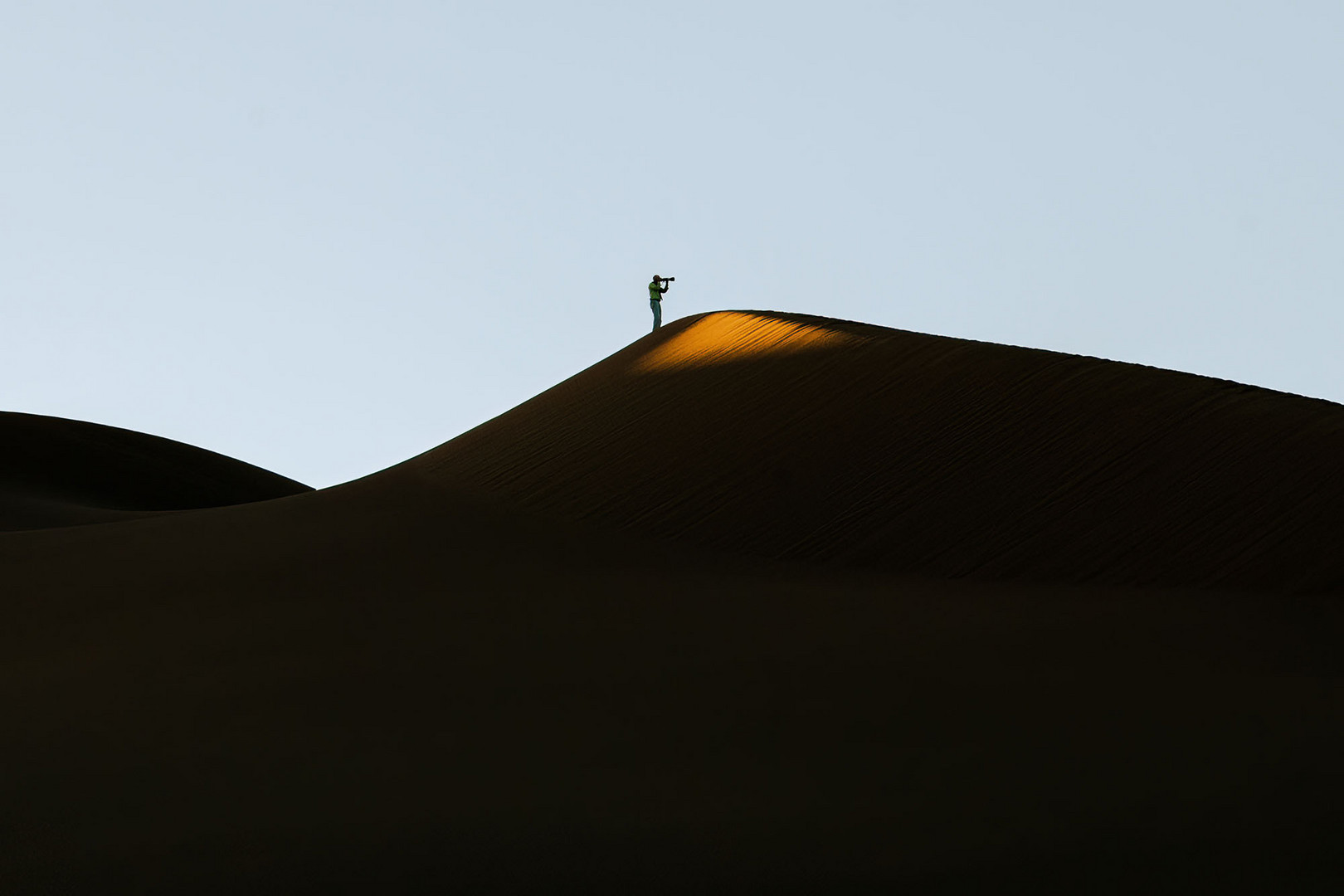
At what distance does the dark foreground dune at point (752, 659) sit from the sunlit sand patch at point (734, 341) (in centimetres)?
25

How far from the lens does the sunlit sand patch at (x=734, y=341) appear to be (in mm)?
7410

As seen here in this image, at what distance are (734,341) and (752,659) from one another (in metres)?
4.38

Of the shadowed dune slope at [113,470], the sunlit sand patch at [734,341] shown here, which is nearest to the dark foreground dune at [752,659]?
the sunlit sand patch at [734,341]

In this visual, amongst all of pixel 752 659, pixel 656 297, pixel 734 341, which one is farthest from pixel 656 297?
pixel 752 659

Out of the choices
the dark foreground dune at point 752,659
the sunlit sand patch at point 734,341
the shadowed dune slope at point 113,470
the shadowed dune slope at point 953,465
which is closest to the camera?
the dark foreground dune at point 752,659

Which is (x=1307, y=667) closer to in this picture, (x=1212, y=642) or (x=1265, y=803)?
(x=1212, y=642)

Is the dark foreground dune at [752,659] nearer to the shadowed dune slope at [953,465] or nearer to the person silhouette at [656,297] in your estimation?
the shadowed dune slope at [953,465]

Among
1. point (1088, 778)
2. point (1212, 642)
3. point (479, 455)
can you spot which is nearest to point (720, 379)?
point (479, 455)

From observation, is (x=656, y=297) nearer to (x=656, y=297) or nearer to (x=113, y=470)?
(x=656, y=297)

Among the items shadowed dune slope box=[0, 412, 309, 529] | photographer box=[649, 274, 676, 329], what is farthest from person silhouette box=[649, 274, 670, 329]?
shadowed dune slope box=[0, 412, 309, 529]

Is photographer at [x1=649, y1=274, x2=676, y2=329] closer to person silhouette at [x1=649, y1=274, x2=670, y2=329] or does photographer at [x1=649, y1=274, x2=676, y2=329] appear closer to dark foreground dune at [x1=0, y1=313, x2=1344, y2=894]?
person silhouette at [x1=649, y1=274, x2=670, y2=329]

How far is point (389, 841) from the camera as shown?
8.53ft

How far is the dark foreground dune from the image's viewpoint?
8.32 feet

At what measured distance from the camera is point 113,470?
40.8ft
